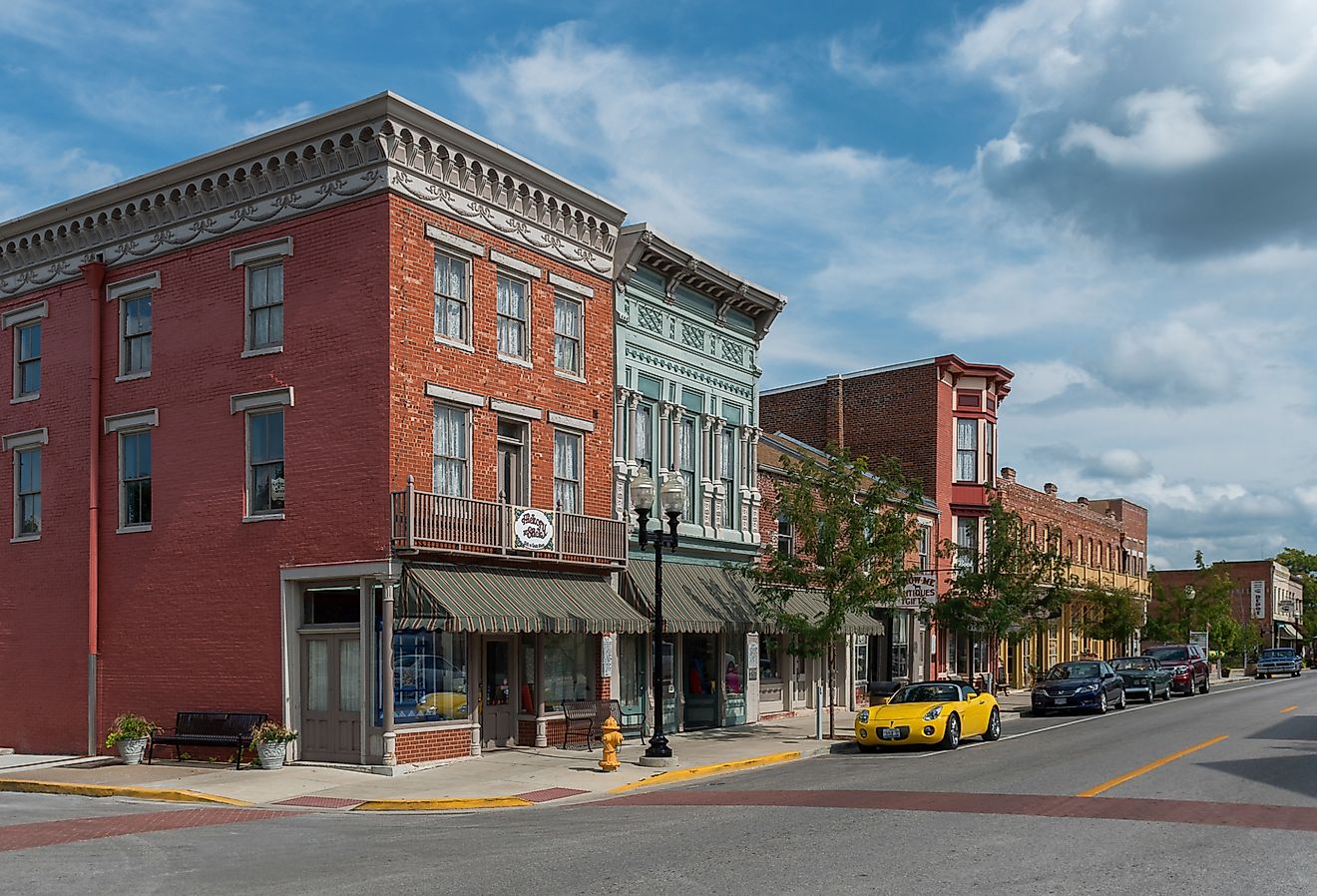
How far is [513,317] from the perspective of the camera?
80.5 feet

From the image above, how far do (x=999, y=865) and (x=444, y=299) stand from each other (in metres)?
15.0

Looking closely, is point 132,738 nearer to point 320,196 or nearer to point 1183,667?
point 320,196

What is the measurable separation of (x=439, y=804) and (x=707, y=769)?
5.54 metres

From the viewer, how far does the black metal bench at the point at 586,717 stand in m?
24.1

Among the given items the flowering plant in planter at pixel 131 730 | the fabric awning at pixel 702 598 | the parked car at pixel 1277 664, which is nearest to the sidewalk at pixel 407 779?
the flowering plant in planter at pixel 131 730

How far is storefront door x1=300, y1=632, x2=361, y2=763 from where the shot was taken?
21.6 meters

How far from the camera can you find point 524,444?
80.5ft

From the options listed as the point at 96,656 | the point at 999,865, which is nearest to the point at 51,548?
the point at 96,656

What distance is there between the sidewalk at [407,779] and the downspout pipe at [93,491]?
5.70ft

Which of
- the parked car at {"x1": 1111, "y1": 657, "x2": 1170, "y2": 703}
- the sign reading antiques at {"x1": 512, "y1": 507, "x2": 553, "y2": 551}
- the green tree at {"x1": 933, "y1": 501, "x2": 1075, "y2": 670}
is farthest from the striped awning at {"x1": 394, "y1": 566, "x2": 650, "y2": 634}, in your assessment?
the parked car at {"x1": 1111, "y1": 657, "x2": 1170, "y2": 703}

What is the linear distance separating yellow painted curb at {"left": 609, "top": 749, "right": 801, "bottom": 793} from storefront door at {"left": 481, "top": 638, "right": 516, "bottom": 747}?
425 centimetres

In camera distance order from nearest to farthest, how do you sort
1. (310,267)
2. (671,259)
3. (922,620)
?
(310,267), (671,259), (922,620)

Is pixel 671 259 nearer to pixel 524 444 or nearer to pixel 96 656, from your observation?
pixel 524 444

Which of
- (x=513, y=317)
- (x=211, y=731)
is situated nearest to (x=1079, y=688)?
(x=513, y=317)
